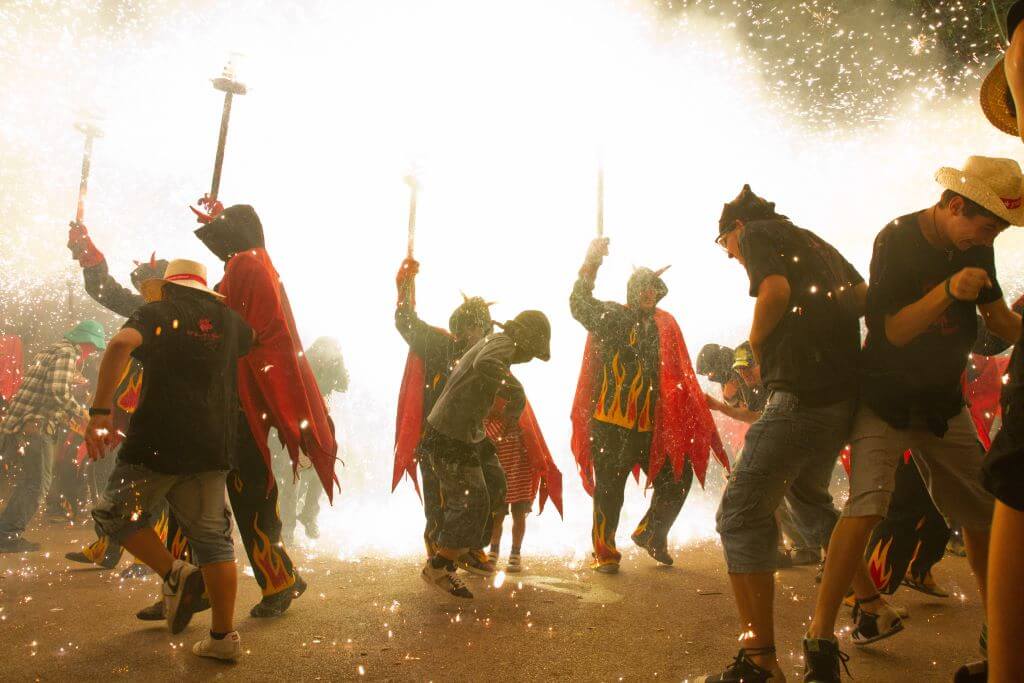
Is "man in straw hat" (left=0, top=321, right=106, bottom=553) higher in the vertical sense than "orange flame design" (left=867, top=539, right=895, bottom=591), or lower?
lower

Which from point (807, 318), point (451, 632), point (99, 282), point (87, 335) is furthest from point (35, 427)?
point (807, 318)

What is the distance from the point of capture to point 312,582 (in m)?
4.50

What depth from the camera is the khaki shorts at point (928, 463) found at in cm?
246

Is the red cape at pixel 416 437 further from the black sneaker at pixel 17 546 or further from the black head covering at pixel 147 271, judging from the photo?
the black sneaker at pixel 17 546

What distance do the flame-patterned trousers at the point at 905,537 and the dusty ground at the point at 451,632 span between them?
0.24 meters

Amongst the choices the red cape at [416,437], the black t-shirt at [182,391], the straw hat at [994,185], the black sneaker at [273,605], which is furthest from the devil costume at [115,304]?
the straw hat at [994,185]

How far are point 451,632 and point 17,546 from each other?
14.7 ft

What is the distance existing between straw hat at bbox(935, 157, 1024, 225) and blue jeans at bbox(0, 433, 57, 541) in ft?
22.4

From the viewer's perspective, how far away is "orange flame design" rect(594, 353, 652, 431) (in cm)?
547

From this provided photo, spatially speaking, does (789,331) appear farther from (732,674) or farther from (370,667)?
(370,667)

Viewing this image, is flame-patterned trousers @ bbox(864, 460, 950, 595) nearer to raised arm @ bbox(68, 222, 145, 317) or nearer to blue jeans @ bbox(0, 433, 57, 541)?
raised arm @ bbox(68, 222, 145, 317)

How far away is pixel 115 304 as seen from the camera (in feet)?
17.1

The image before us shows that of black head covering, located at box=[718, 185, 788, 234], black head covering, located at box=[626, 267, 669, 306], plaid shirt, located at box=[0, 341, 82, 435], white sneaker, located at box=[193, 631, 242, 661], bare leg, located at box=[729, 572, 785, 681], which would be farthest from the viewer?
plaid shirt, located at box=[0, 341, 82, 435]

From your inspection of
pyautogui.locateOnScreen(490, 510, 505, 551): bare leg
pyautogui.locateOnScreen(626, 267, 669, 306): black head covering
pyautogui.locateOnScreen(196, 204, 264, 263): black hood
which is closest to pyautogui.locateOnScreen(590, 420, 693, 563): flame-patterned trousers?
pyautogui.locateOnScreen(490, 510, 505, 551): bare leg
